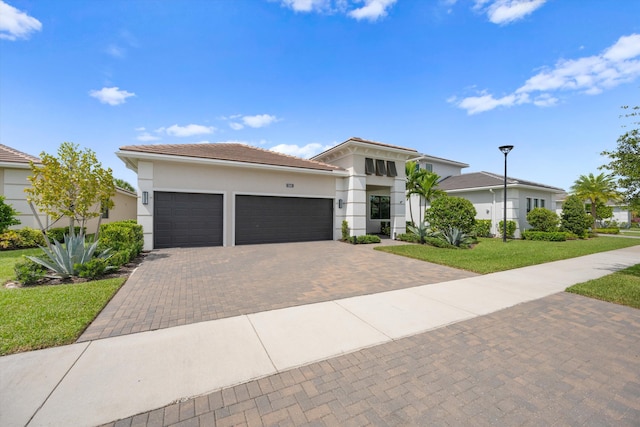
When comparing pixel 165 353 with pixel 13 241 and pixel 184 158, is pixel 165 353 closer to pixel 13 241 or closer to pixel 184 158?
pixel 184 158

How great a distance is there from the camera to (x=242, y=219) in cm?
1246

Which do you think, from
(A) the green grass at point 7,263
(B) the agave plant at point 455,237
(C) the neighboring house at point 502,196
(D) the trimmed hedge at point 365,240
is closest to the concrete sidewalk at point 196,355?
(A) the green grass at point 7,263

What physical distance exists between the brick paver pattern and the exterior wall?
10310 millimetres

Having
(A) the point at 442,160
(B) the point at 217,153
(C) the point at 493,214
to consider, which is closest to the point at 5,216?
(B) the point at 217,153

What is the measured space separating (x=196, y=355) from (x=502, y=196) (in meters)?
21.1

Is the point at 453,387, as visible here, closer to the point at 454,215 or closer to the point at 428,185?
the point at 454,215

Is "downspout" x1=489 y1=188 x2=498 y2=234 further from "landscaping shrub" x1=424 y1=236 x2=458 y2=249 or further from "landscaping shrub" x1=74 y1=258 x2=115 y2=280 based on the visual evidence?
"landscaping shrub" x1=74 y1=258 x2=115 y2=280

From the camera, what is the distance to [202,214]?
11.7m

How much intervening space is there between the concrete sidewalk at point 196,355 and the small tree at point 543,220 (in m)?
16.2

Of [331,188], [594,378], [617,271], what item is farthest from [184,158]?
[617,271]

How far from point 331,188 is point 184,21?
946 cm

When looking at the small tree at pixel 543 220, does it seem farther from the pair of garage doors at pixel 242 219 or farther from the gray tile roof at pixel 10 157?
the gray tile roof at pixel 10 157

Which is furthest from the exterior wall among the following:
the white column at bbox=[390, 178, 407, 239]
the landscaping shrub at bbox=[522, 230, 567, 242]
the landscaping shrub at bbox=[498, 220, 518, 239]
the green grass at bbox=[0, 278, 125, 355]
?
the landscaping shrub at bbox=[522, 230, 567, 242]

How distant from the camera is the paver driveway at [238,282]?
4.21 metres
